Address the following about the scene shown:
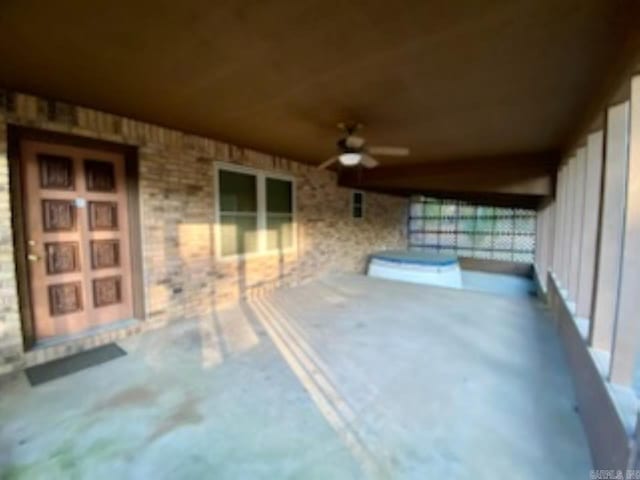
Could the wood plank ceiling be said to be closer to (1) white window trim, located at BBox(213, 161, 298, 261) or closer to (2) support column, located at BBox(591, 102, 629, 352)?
(2) support column, located at BBox(591, 102, 629, 352)

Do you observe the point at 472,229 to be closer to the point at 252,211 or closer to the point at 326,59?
the point at 252,211

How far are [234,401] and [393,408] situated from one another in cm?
112

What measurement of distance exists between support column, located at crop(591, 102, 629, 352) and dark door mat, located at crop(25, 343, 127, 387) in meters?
3.90

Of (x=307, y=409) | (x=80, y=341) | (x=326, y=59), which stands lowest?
(x=307, y=409)

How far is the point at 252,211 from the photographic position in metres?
5.04

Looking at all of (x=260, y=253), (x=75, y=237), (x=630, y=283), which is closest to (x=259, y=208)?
(x=260, y=253)

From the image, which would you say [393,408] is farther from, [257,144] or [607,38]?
[257,144]

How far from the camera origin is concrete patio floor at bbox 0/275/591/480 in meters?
1.68

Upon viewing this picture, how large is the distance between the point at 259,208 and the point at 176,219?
4.96ft

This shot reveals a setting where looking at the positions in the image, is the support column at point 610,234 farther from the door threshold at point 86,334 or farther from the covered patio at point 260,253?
the door threshold at point 86,334

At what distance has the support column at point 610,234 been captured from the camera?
6.67ft

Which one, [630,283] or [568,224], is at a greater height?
[568,224]

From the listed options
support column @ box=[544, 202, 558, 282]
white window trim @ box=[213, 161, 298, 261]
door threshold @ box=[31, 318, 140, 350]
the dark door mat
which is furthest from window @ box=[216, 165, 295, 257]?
support column @ box=[544, 202, 558, 282]

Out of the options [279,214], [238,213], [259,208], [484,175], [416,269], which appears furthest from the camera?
[416,269]
